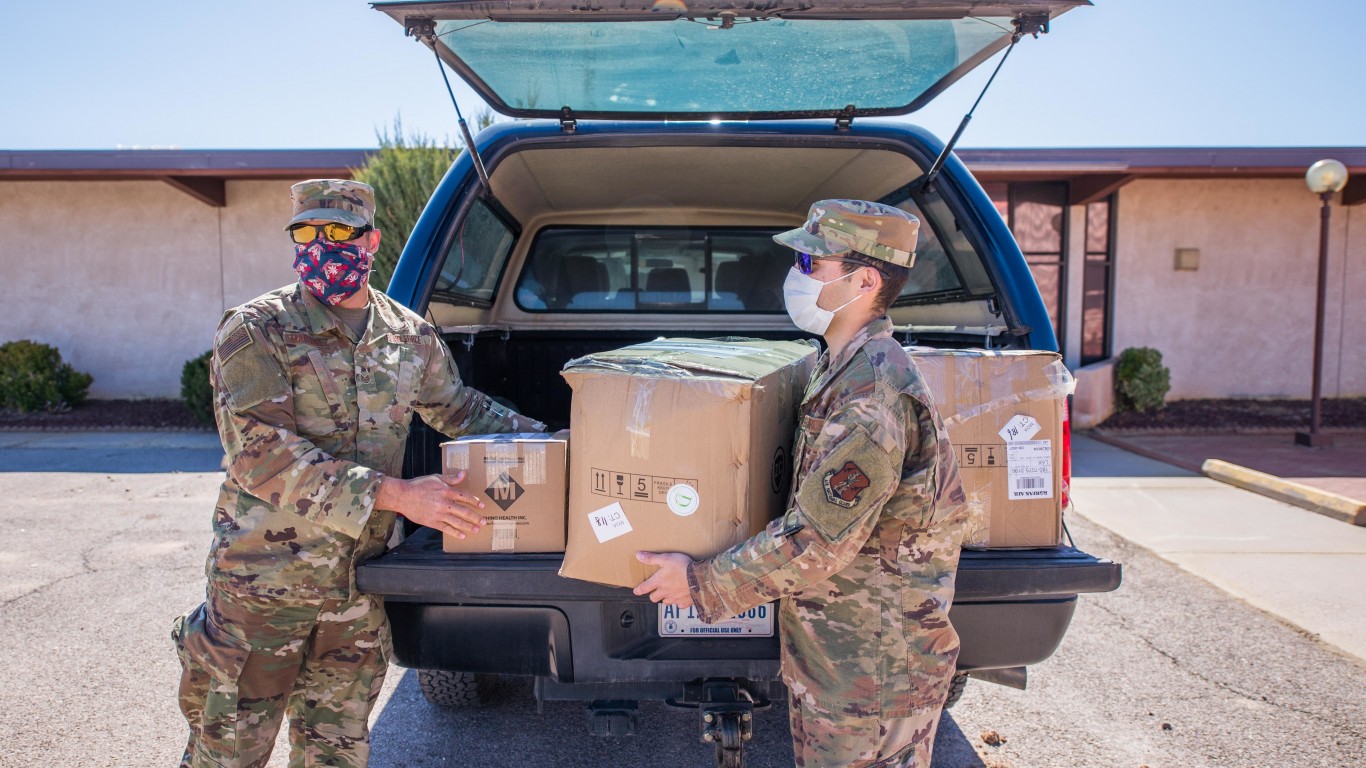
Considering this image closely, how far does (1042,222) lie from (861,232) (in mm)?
9973

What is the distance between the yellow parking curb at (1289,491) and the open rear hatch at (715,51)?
16.4 feet

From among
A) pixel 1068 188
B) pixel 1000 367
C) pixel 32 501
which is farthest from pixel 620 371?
pixel 1068 188

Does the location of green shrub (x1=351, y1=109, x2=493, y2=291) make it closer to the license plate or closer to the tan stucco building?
the tan stucco building

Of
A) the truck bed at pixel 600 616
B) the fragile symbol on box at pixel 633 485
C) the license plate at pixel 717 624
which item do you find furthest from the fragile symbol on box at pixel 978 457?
the fragile symbol on box at pixel 633 485

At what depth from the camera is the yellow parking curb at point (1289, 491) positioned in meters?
5.69

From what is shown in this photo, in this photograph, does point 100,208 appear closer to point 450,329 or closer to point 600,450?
point 450,329

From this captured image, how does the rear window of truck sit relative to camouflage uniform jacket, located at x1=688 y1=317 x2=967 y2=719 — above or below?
above

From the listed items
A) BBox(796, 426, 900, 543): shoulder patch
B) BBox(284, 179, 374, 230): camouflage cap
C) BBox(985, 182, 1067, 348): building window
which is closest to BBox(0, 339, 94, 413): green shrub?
BBox(284, 179, 374, 230): camouflage cap

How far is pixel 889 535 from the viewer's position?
1.69m

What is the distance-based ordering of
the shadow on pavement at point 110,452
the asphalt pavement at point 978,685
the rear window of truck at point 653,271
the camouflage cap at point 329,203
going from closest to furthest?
the camouflage cap at point 329,203 < the asphalt pavement at point 978,685 < the rear window of truck at point 653,271 < the shadow on pavement at point 110,452

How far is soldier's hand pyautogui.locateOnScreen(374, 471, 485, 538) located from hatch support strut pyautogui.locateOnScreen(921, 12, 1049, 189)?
1843 millimetres

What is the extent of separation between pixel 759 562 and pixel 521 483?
63 centimetres

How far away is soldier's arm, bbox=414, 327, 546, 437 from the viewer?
231 cm

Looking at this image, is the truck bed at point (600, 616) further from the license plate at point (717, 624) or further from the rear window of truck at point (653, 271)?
the rear window of truck at point (653, 271)
